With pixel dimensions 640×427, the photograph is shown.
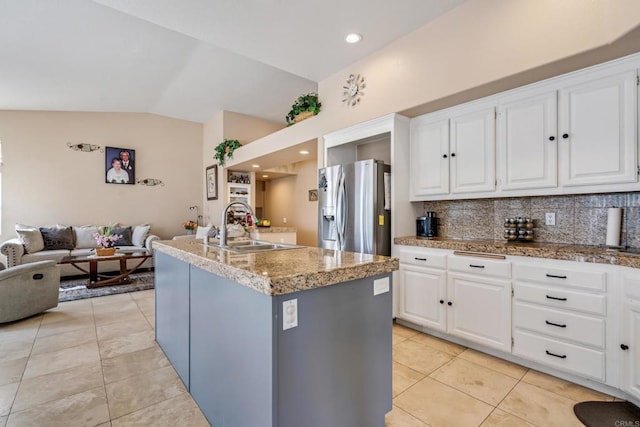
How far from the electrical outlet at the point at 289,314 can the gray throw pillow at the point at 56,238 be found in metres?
6.13

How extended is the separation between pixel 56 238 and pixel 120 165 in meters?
1.82

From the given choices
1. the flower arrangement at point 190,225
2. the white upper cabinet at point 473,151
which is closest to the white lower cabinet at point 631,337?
the white upper cabinet at point 473,151

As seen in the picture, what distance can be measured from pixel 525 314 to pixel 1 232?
7.70 m

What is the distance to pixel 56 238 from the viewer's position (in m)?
5.37

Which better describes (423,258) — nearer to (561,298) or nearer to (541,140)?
(561,298)

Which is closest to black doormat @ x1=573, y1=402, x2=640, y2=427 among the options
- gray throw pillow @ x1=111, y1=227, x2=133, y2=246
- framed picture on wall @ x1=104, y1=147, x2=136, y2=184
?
gray throw pillow @ x1=111, y1=227, x2=133, y2=246

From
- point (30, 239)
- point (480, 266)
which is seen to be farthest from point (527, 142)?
point (30, 239)

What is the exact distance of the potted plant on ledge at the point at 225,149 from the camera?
6.05m

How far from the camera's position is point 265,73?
4766 mm

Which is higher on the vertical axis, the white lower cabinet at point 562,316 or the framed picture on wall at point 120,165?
the framed picture on wall at point 120,165

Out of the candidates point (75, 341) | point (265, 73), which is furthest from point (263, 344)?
point (265, 73)

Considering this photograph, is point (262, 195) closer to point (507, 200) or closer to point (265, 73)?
point (265, 73)

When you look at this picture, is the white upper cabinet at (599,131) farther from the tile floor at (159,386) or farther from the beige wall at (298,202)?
the beige wall at (298,202)

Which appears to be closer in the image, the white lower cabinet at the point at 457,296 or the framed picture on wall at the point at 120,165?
the white lower cabinet at the point at 457,296
